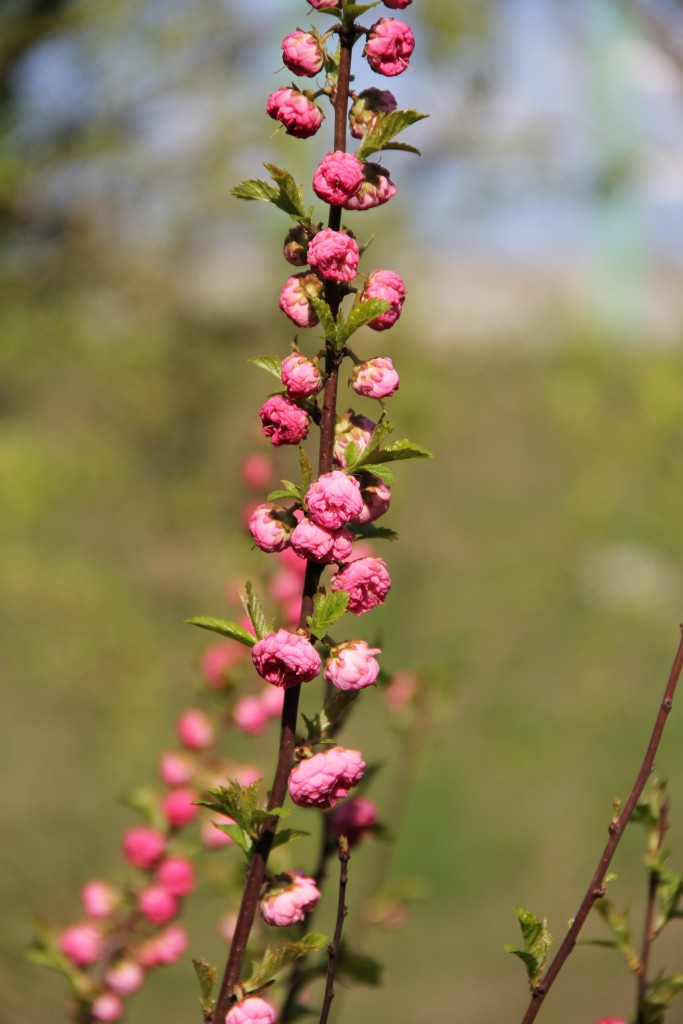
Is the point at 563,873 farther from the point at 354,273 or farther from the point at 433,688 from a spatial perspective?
the point at 354,273

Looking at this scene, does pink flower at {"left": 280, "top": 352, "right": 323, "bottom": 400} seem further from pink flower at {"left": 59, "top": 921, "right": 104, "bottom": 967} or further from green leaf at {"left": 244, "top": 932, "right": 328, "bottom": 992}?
pink flower at {"left": 59, "top": 921, "right": 104, "bottom": 967}

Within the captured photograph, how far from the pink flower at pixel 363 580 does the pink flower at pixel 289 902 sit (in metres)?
0.10

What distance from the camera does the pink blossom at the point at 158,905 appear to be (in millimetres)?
588

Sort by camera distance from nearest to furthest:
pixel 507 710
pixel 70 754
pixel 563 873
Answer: pixel 563 873, pixel 70 754, pixel 507 710

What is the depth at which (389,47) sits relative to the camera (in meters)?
0.34

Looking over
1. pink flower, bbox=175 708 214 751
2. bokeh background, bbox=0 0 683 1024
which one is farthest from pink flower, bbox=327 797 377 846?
bokeh background, bbox=0 0 683 1024

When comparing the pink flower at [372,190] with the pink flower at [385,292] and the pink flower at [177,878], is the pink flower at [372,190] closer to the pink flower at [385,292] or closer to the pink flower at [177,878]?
the pink flower at [385,292]

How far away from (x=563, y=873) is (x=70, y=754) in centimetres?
108

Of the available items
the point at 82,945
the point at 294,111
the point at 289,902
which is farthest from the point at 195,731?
the point at 294,111

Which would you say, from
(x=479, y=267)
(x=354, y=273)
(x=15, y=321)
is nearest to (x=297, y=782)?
(x=354, y=273)

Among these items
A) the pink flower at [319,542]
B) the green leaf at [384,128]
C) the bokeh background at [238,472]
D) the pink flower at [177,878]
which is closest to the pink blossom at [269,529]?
the pink flower at [319,542]

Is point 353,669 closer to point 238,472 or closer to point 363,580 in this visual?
point 363,580

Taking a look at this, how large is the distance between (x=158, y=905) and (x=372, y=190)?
0.43 meters

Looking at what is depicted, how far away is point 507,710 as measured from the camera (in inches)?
100
